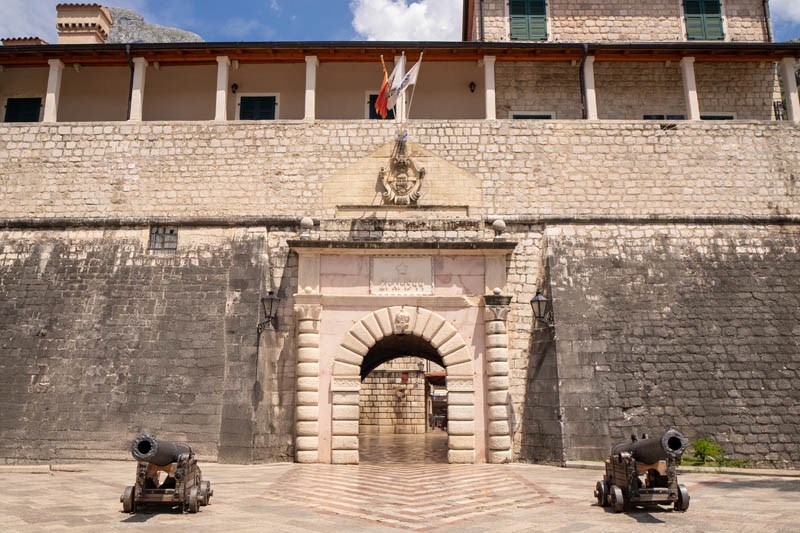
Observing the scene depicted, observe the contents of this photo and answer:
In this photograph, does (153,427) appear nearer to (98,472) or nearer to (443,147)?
(98,472)

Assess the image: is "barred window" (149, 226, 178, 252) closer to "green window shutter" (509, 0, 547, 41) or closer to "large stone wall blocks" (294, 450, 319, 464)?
"large stone wall blocks" (294, 450, 319, 464)

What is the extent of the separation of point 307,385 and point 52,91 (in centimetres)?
1070

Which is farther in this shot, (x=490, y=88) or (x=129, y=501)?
(x=490, y=88)

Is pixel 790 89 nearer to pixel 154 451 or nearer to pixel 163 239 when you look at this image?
pixel 163 239

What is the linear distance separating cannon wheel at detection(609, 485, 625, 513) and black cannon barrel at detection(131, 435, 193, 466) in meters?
5.14

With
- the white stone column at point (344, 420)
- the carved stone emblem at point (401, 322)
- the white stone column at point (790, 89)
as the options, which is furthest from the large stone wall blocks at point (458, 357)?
the white stone column at point (790, 89)

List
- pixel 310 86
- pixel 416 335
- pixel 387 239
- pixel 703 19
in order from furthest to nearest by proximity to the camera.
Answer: pixel 703 19, pixel 310 86, pixel 387 239, pixel 416 335

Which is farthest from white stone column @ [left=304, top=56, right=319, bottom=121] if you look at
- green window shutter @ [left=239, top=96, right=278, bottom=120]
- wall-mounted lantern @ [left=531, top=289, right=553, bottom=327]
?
wall-mounted lantern @ [left=531, top=289, right=553, bottom=327]

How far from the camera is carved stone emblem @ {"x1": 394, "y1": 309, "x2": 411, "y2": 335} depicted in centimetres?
1331

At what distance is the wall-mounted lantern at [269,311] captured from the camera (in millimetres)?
13250

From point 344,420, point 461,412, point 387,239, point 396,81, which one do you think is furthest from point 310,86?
point 461,412

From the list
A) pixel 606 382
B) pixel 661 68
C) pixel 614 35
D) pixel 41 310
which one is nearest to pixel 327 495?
pixel 606 382

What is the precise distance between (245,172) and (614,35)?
12.4 m

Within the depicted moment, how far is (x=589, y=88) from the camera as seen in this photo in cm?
1609
